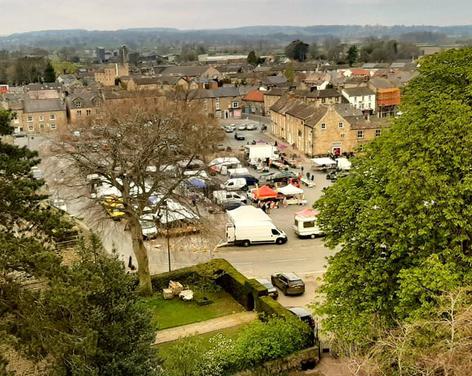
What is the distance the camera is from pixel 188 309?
21828 mm

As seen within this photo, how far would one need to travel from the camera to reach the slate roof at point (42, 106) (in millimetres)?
72056

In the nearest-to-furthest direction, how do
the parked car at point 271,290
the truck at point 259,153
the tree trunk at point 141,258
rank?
the parked car at point 271,290
the tree trunk at point 141,258
the truck at point 259,153

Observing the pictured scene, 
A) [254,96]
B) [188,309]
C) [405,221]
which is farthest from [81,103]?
[405,221]

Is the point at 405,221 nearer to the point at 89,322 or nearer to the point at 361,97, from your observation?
the point at 89,322

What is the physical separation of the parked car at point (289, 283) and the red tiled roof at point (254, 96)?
59765 millimetres

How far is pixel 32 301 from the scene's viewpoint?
39.8 ft

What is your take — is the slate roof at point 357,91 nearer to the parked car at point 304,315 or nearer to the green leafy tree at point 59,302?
the parked car at point 304,315

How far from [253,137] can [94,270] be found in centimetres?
5269

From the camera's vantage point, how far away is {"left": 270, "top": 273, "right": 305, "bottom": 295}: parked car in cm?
2289

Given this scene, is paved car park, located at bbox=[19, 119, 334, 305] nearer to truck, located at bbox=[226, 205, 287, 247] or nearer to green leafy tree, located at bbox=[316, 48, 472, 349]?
truck, located at bbox=[226, 205, 287, 247]

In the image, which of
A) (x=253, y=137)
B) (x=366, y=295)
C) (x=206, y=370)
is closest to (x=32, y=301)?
(x=206, y=370)

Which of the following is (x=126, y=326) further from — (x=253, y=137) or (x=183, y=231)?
(x=253, y=137)

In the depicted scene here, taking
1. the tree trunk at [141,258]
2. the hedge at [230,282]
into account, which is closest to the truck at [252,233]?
the hedge at [230,282]

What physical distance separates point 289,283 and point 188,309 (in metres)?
4.30
